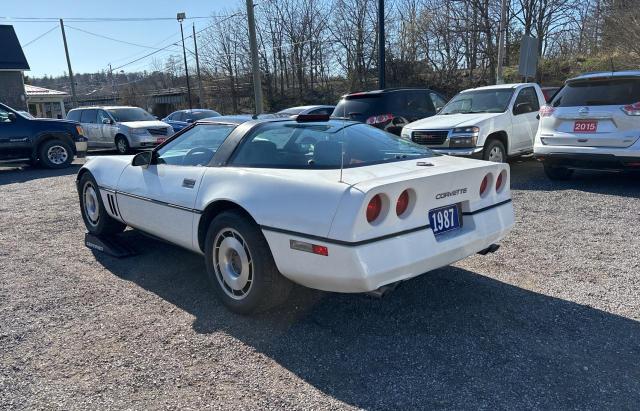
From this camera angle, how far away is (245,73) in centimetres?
4766

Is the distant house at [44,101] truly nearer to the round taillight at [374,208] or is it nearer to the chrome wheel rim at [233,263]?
the chrome wheel rim at [233,263]

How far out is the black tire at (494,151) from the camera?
837 centimetres

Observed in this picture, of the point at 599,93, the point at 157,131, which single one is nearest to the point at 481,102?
the point at 599,93

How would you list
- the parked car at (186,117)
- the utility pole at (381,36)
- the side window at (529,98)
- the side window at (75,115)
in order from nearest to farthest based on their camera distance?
the side window at (529,98), the utility pole at (381,36), the side window at (75,115), the parked car at (186,117)

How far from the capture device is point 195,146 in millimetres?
4285

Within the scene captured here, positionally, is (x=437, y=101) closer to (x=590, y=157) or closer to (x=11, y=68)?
(x=590, y=157)

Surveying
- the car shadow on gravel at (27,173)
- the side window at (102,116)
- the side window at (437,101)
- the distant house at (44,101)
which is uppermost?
the distant house at (44,101)

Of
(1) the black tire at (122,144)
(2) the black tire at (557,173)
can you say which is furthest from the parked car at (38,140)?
(2) the black tire at (557,173)

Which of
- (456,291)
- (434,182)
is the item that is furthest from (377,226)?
(456,291)

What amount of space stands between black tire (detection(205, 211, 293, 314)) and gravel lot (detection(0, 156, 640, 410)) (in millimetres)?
155

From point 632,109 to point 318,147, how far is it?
212 inches

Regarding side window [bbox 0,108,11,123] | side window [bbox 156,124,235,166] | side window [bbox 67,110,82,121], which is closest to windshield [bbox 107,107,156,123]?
side window [bbox 67,110,82,121]

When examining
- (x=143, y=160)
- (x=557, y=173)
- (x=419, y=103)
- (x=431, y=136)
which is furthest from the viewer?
(x=419, y=103)

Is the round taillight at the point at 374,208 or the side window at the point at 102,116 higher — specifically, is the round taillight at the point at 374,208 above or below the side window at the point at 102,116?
below
